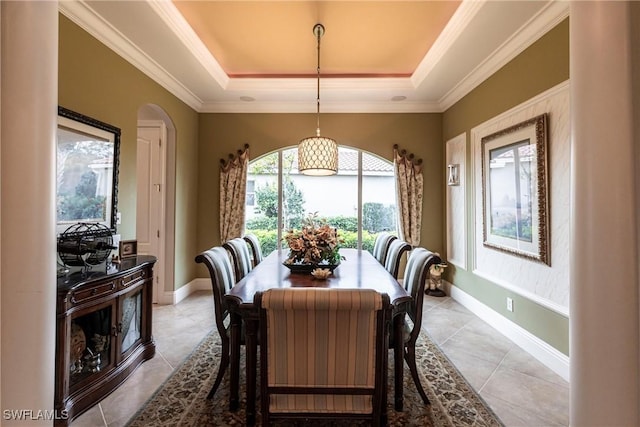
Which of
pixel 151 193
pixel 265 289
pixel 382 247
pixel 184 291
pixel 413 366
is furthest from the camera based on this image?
pixel 184 291

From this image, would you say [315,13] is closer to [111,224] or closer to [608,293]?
[111,224]

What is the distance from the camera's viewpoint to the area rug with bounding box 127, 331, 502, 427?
1.76 meters

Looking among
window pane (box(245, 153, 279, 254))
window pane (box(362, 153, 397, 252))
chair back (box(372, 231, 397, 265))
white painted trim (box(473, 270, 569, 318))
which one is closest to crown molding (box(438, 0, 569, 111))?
window pane (box(362, 153, 397, 252))

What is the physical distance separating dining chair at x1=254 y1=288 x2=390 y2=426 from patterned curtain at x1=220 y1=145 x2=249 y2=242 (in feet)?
10.5

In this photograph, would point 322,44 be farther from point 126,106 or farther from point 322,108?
point 126,106

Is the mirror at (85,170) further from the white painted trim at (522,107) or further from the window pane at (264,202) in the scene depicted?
the white painted trim at (522,107)

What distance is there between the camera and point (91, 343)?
202cm

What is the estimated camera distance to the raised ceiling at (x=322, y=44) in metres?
2.41

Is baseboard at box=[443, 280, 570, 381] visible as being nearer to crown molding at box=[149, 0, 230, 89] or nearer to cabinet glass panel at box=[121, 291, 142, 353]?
cabinet glass panel at box=[121, 291, 142, 353]

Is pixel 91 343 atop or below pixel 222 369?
atop

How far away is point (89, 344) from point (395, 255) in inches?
96.7

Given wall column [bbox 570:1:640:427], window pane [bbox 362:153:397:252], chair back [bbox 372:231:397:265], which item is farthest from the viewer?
window pane [bbox 362:153:397:252]

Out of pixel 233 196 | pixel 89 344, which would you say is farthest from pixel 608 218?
pixel 233 196

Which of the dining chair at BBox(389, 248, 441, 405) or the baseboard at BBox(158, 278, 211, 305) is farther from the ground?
the dining chair at BBox(389, 248, 441, 405)
